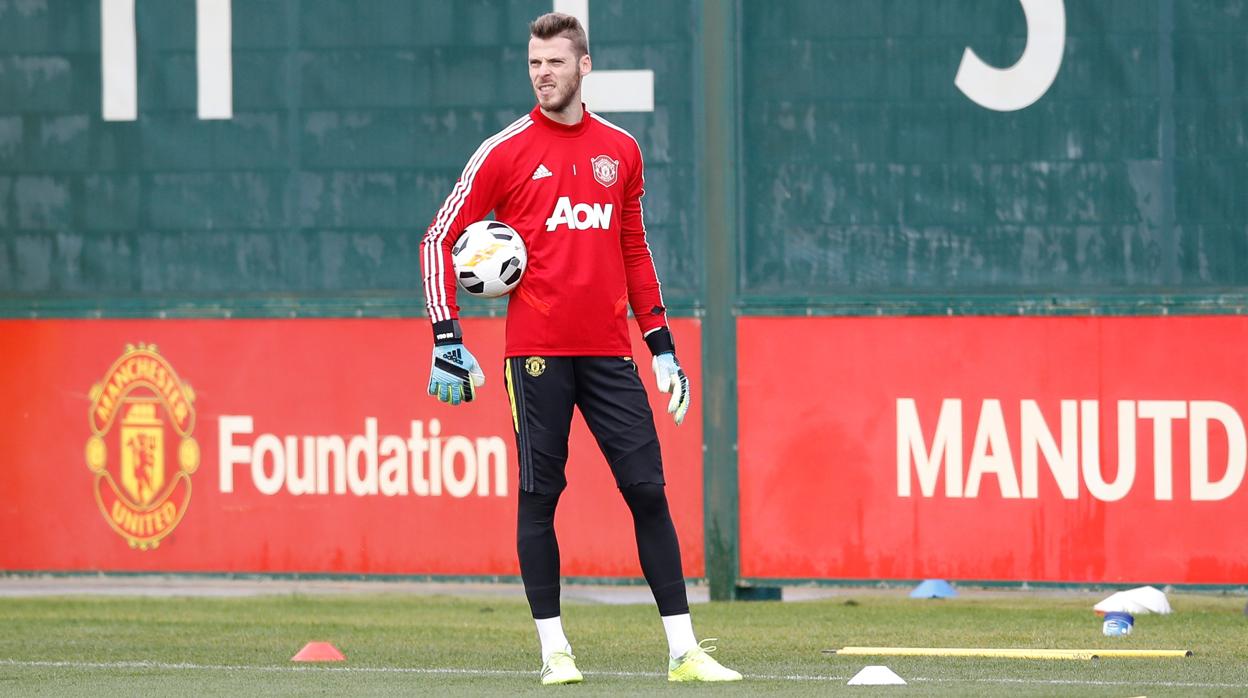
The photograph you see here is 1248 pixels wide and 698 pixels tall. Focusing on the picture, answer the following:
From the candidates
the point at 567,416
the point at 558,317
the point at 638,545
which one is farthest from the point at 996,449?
the point at 558,317

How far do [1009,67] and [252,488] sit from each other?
150 inches

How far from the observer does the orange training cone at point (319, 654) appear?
7.01 metres

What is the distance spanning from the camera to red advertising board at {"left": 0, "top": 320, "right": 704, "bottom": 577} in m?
9.41

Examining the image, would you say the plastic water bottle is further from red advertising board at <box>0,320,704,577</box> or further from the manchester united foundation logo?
the manchester united foundation logo

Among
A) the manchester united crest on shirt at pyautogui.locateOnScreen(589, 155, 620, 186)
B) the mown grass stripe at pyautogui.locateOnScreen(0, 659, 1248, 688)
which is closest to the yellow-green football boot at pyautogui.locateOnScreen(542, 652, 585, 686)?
the mown grass stripe at pyautogui.locateOnScreen(0, 659, 1248, 688)

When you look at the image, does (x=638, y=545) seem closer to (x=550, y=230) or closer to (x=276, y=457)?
(x=550, y=230)

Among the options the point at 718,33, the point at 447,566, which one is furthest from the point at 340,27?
the point at 447,566

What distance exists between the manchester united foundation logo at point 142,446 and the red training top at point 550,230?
3.78 metres

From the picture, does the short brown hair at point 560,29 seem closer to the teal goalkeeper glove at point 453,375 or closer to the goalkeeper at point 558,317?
the goalkeeper at point 558,317

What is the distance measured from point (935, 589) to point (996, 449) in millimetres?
662

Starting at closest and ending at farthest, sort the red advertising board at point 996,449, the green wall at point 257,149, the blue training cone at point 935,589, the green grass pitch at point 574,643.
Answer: the green grass pitch at point 574,643
the red advertising board at point 996,449
the blue training cone at point 935,589
the green wall at point 257,149

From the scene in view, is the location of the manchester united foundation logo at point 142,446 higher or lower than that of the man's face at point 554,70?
lower

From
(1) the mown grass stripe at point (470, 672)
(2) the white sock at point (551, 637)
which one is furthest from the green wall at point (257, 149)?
(2) the white sock at point (551, 637)

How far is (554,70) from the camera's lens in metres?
6.15
